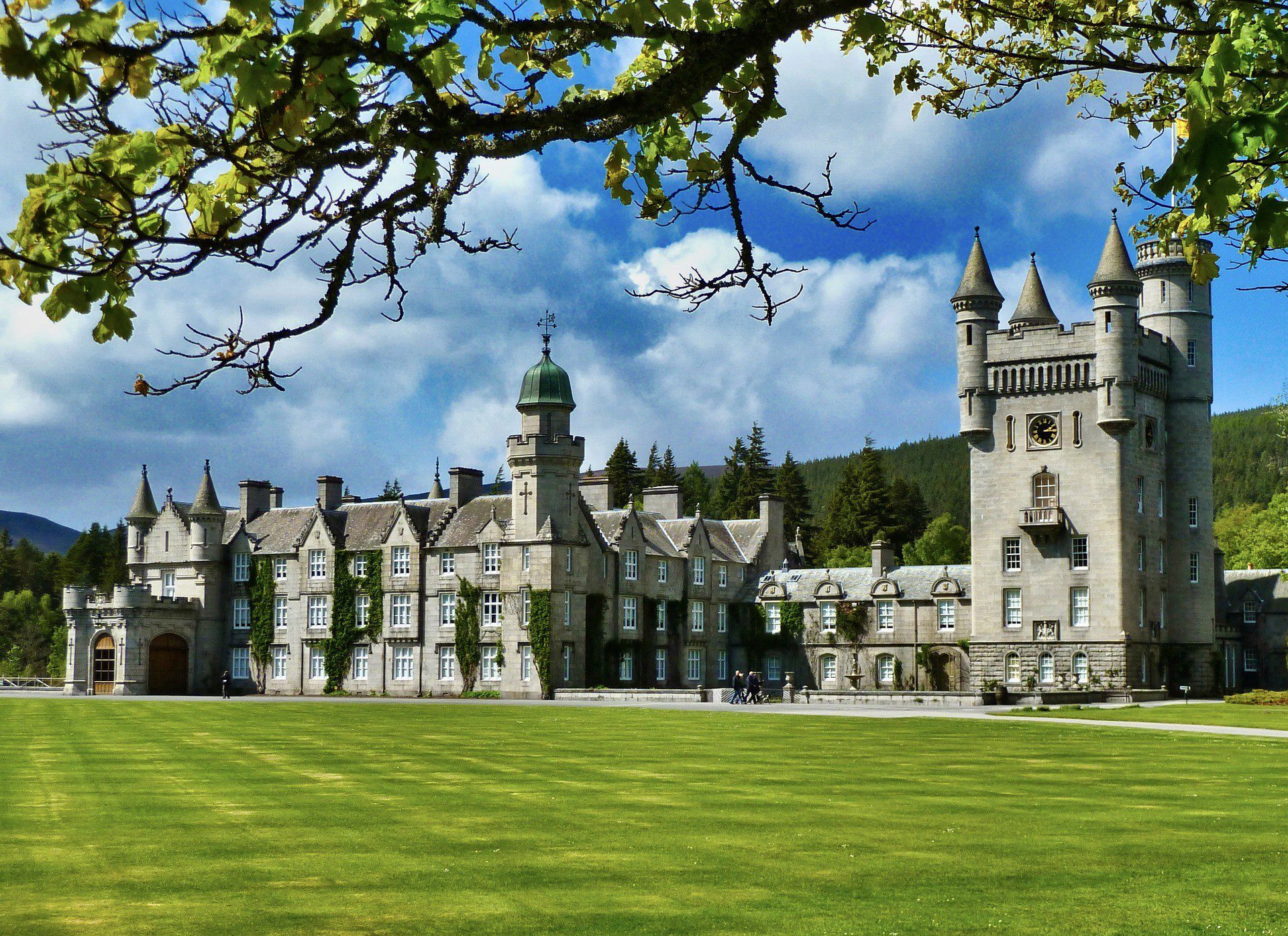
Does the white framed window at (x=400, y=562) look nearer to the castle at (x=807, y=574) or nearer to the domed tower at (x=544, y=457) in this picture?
the castle at (x=807, y=574)

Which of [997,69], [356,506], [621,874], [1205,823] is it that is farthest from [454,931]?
[356,506]

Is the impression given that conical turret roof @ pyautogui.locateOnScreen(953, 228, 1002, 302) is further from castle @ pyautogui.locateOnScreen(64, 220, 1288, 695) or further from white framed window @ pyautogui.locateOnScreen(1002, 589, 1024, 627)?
white framed window @ pyautogui.locateOnScreen(1002, 589, 1024, 627)

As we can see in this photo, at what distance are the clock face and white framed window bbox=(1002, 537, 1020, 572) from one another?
4697 millimetres

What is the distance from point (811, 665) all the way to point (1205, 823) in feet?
203

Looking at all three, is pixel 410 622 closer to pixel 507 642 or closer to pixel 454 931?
pixel 507 642

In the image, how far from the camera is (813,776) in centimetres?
2222

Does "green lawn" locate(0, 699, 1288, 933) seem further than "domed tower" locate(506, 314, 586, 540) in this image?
No

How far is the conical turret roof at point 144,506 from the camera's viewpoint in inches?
3300

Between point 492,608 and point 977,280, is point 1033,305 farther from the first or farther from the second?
point 492,608

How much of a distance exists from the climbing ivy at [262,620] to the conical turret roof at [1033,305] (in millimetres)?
42184

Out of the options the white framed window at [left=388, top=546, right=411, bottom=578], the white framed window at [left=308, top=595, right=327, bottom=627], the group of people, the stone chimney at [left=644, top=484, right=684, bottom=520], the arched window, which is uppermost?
the stone chimney at [left=644, top=484, right=684, bottom=520]

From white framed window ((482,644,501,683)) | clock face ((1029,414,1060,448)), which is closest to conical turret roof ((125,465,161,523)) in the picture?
white framed window ((482,644,501,683))

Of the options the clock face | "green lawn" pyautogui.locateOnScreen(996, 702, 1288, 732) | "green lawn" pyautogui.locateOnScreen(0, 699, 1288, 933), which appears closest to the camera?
"green lawn" pyautogui.locateOnScreen(0, 699, 1288, 933)

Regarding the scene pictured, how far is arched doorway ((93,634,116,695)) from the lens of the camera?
7544cm
